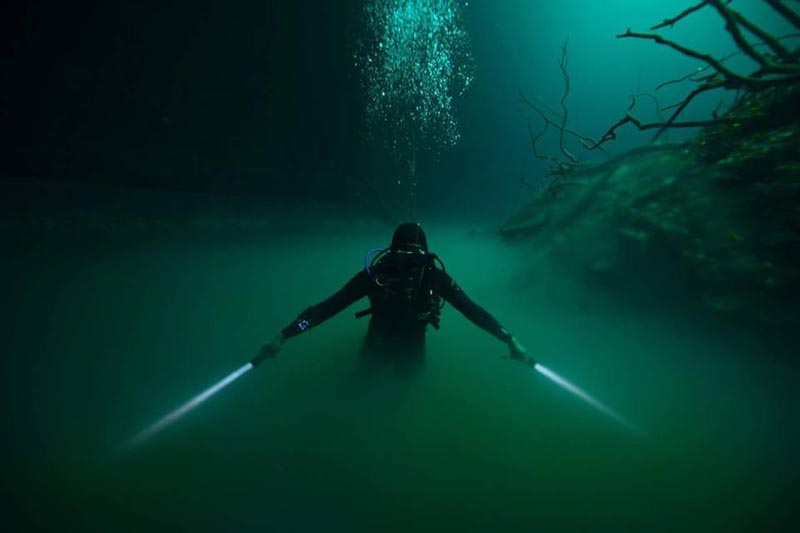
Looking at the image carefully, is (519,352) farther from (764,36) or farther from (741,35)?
(764,36)

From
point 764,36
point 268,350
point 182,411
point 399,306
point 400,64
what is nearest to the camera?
point 268,350

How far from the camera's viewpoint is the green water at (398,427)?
2051 millimetres

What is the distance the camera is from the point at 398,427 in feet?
8.86

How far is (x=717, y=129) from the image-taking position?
3.90 meters

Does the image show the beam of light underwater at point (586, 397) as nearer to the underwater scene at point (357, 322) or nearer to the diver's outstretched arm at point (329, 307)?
the underwater scene at point (357, 322)

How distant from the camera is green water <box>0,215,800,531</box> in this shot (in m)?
2.05

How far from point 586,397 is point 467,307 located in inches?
58.8

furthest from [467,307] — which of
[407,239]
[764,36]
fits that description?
[764,36]

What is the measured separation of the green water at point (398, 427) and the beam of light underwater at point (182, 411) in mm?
98

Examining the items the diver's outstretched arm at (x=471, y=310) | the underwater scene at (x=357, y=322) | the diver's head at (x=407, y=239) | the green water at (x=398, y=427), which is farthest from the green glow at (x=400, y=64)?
the diver's outstretched arm at (x=471, y=310)

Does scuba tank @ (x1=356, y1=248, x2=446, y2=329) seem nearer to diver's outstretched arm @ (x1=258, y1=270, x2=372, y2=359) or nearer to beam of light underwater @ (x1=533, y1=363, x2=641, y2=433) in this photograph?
diver's outstretched arm @ (x1=258, y1=270, x2=372, y2=359)

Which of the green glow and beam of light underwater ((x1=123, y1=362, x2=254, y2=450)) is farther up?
the green glow

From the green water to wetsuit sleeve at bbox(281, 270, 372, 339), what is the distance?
879mm

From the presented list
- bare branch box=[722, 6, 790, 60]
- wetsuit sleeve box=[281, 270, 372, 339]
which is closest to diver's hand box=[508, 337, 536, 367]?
wetsuit sleeve box=[281, 270, 372, 339]
